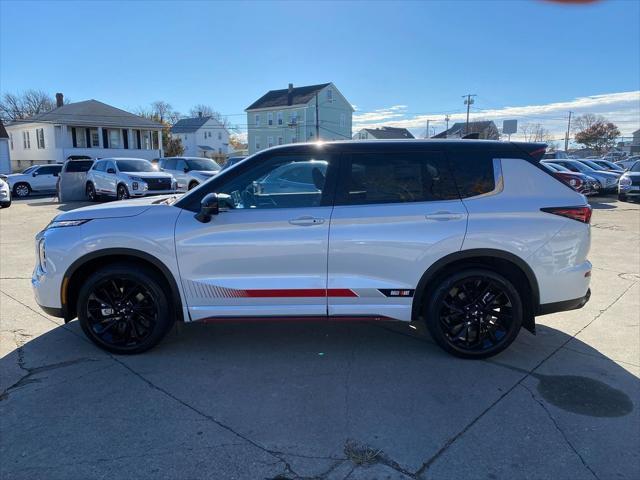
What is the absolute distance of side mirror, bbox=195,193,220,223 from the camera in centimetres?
379

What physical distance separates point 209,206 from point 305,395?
1636 mm

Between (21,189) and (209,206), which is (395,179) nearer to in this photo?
(209,206)

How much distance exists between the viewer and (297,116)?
53656 mm

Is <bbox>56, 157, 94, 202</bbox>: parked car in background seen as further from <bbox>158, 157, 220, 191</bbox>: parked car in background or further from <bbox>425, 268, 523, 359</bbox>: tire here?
<bbox>425, 268, 523, 359</bbox>: tire

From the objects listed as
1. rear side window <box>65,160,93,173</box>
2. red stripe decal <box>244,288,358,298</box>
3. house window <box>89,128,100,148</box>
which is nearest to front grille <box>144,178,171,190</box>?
rear side window <box>65,160,93,173</box>

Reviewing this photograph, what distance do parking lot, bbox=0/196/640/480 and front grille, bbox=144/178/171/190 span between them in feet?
40.1

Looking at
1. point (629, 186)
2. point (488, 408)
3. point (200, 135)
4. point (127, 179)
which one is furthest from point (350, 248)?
point (200, 135)

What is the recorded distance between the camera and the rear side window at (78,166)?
20.9 m

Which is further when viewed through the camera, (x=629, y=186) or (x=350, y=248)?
(x=629, y=186)

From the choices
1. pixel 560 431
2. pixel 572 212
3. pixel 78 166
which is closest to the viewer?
pixel 560 431

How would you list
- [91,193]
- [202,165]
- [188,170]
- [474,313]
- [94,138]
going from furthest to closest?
1. [94,138]
2. [202,165]
3. [188,170]
4. [91,193]
5. [474,313]

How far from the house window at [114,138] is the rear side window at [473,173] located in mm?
41660

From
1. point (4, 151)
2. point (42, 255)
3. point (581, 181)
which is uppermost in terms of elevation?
point (4, 151)

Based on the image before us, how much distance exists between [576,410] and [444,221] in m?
1.64
